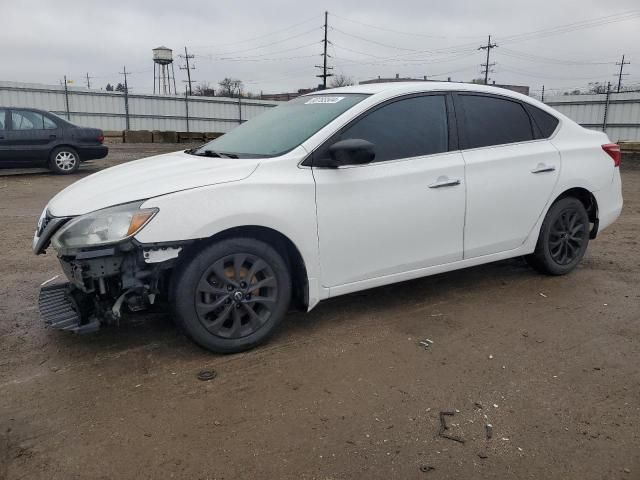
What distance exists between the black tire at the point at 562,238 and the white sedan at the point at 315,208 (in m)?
0.02

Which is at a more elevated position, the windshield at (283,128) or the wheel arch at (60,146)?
the windshield at (283,128)

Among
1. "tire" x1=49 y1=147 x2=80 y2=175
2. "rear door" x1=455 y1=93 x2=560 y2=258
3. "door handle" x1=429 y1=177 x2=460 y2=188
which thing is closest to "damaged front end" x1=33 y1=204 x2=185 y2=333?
"door handle" x1=429 y1=177 x2=460 y2=188

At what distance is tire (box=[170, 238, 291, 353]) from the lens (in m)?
3.18

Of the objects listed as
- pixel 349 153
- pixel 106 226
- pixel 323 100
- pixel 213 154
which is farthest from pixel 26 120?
pixel 349 153

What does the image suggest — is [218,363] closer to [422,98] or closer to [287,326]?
[287,326]

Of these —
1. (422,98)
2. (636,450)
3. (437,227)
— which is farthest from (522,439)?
(422,98)

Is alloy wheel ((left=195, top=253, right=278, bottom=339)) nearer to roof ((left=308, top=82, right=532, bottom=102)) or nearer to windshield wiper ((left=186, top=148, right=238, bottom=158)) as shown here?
windshield wiper ((left=186, top=148, right=238, bottom=158))

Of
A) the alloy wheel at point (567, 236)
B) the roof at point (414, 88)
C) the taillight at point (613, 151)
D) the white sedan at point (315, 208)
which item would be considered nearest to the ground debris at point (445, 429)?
the white sedan at point (315, 208)

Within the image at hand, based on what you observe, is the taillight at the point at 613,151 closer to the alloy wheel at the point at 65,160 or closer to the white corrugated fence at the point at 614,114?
the alloy wheel at the point at 65,160

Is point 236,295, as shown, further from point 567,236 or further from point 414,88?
point 567,236

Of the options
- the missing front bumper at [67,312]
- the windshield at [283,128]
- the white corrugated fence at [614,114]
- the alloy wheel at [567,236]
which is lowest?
the missing front bumper at [67,312]

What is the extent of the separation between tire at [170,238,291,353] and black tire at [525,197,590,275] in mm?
2534

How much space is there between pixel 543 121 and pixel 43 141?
1121 centimetres

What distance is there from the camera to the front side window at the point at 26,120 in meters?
11.8
